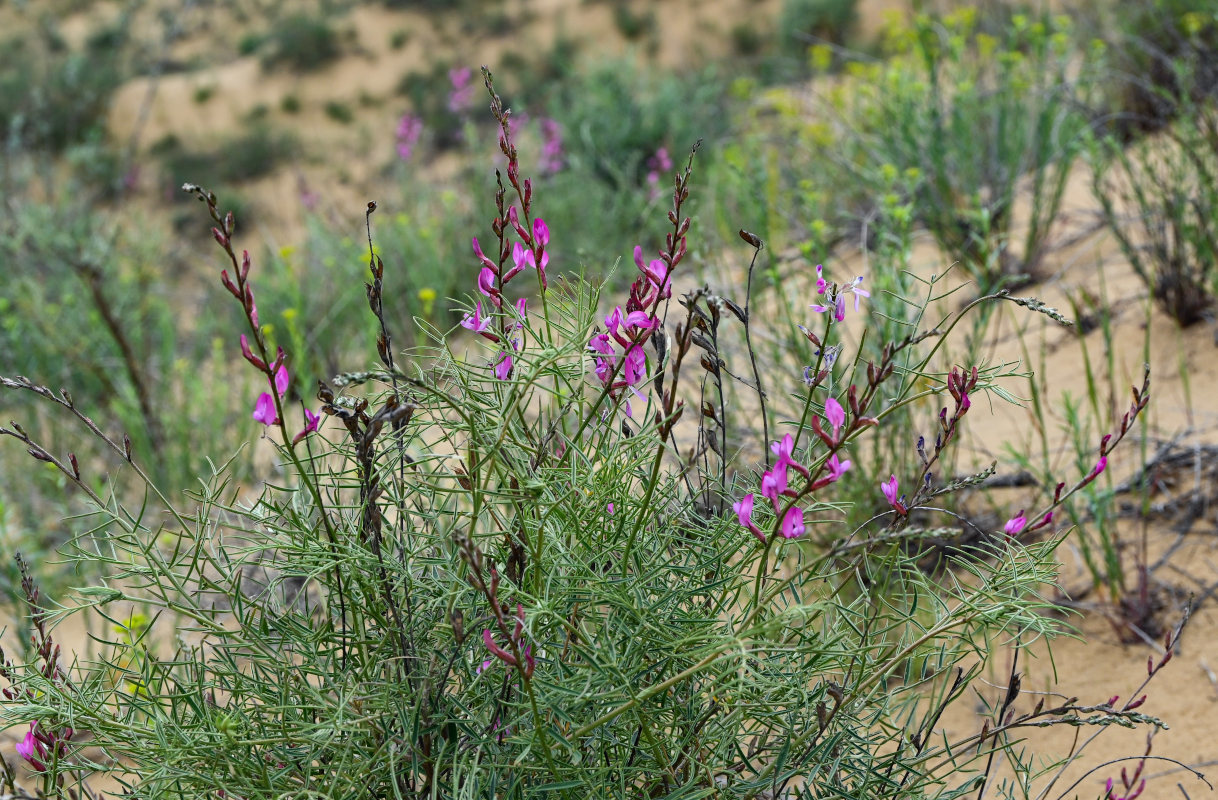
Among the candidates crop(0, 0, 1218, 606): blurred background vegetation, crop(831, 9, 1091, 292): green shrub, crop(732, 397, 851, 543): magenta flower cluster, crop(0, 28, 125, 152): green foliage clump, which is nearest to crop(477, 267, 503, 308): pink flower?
crop(0, 0, 1218, 606): blurred background vegetation

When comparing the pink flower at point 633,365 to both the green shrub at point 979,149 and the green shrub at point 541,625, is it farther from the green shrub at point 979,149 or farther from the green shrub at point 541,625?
the green shrub at point 979,149

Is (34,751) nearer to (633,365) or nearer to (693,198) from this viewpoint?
(633,365)

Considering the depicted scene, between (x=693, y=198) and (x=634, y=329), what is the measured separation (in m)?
3.64

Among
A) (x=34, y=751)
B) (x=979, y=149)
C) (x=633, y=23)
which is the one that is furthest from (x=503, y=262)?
(x=633, y=23)

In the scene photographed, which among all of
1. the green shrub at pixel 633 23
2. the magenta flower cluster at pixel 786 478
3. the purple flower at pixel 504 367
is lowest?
the magenta flower cluster at pixel 786 478

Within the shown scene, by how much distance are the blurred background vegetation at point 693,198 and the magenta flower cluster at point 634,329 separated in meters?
0.09

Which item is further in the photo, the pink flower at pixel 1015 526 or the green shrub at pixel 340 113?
the green shrub at pixel 340 113

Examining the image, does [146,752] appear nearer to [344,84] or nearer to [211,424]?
[211,424]

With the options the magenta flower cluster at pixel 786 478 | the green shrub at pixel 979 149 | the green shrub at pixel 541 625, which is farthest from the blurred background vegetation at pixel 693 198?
the magenta flower cluster at pixel 786 478

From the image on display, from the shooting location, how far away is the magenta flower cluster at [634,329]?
109cm

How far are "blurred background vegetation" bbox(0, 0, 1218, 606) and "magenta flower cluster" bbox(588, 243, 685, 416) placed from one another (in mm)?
93

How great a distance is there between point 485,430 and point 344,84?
48.9 ft

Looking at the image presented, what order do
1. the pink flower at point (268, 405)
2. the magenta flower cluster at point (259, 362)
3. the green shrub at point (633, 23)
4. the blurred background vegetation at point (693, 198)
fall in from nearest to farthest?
1. the magenta flower cluster at point (259, 362)
2. the pink flower at point (268, 405)
3. the blurred background vegetation at point (693, 198)
4. the green shrub at point (633, 23)

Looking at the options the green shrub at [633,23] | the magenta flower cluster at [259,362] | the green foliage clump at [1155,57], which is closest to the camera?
the magenta flower cluster at [259,362]
